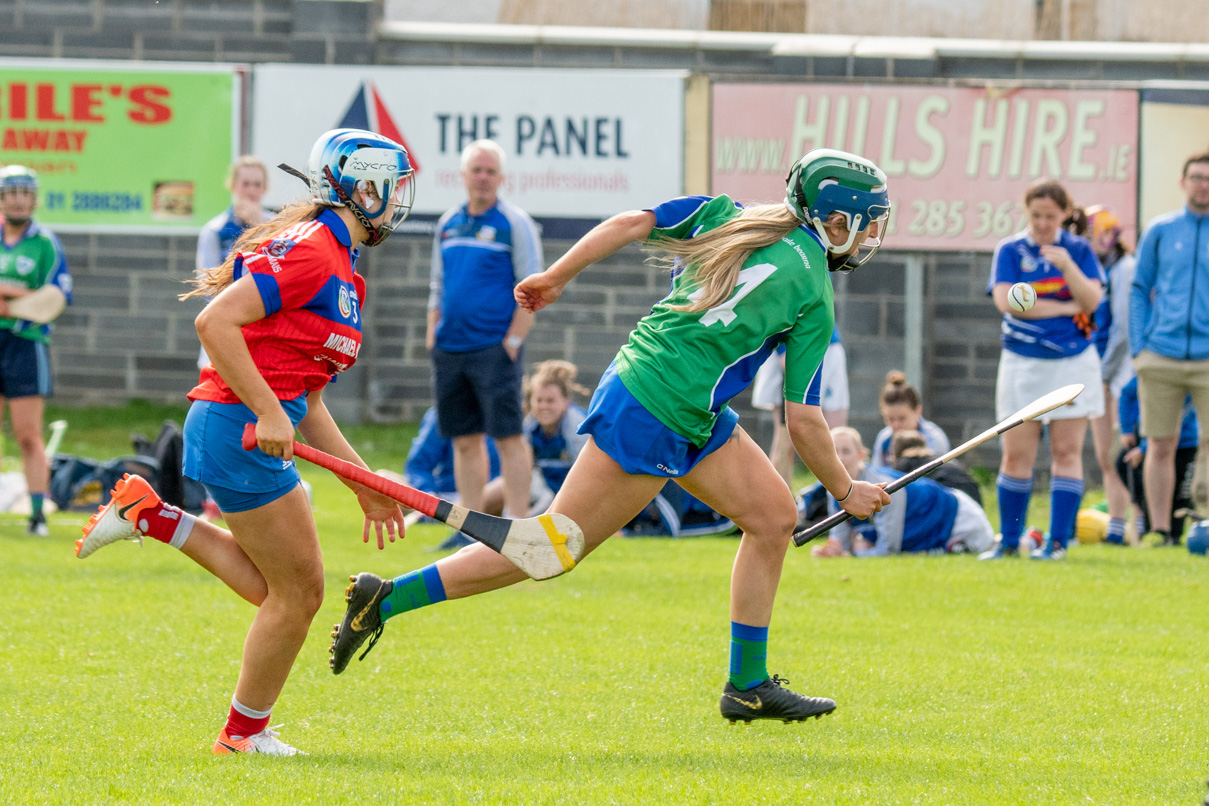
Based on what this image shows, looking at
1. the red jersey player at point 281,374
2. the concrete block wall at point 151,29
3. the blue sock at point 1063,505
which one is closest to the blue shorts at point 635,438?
the red jersey player at point 281,374

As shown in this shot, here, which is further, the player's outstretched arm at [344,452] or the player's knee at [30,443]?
the player's knee at [30,443]

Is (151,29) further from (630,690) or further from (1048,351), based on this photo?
(630,690)

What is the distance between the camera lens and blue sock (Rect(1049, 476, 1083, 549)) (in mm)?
8703

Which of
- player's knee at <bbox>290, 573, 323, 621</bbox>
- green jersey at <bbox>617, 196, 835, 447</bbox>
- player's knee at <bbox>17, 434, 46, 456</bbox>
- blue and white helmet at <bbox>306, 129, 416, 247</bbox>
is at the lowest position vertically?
player's knee at <bbox>17, 434, 46, 456</bbox>

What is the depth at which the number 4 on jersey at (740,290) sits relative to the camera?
4.37 m

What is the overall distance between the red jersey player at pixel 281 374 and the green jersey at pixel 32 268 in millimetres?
5456

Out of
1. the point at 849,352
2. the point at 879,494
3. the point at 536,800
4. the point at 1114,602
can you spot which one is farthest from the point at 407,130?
the point at 536,800

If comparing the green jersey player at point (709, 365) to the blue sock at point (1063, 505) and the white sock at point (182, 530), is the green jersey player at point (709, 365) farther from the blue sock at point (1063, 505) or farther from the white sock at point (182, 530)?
the blue sock at point (1063, 505)

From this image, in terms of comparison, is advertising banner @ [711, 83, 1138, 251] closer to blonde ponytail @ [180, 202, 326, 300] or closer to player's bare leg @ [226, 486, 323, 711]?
blonde ponytail @ [180, 202, 326, 300]

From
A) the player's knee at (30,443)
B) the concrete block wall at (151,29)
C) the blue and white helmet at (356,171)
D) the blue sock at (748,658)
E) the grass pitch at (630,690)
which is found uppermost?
the concrete block wall at (151,29)

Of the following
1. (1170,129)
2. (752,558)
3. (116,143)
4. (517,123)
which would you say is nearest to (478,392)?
(752,558)

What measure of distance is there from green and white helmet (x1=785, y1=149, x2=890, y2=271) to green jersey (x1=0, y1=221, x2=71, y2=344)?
6.27 meters

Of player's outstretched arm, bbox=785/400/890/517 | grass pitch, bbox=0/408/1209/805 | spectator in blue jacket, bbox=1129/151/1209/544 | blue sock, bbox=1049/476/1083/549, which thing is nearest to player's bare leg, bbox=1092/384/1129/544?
spectator in blue jacket, bbox=1129/151/1209/544

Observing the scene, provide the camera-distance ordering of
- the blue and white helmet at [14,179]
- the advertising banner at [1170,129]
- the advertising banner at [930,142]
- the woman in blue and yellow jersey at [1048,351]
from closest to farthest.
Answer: the woman in blue and yellow jersey at [1048,351]
the blue and white helmet at [14,179]
the advertising banner at [1170,129]
the advertising banner at [930,142]
